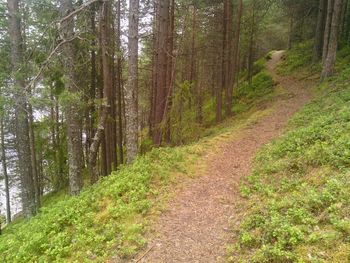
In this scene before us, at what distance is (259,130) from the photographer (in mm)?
11086

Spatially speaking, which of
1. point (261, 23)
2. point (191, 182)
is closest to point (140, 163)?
point (191, 182)

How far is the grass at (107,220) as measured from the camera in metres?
4.52

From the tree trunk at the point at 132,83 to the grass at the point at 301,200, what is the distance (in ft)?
10.9

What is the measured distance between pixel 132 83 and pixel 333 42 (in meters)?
10.7

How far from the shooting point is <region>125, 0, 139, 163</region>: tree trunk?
283 inches

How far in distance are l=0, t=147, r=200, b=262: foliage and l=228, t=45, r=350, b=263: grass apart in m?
1.77

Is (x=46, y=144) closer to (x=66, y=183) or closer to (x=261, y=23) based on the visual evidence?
(x=66, y=183)

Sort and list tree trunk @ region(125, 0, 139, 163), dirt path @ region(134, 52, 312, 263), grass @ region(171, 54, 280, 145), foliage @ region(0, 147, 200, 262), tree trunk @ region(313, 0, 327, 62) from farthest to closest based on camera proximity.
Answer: tree trunk @ region(313, 0, 327, 62) → grass @ region(171, 54, 280, 145) → tree trunk @ region(125, 0, 139, 163) → foliage @ region(0, 147, 200, 262) → dirt path @ region(134, 52, 312, 263)

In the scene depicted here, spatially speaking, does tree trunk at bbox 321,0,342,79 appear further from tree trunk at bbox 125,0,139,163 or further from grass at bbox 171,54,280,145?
tree trunk at bbox 125,0,139,163

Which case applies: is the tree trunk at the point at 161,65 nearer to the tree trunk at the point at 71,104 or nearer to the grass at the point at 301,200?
the tree trunk at the point at 71,104

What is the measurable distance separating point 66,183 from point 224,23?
16.3m

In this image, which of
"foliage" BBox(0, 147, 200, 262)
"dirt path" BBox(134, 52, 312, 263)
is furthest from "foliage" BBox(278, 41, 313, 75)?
"foliage" BBox(0, 147, 200, 262)

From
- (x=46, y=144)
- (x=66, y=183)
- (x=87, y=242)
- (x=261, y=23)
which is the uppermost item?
(x=261, y=23)

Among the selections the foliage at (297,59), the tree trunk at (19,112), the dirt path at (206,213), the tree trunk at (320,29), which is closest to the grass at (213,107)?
the foliage at (297,59)
